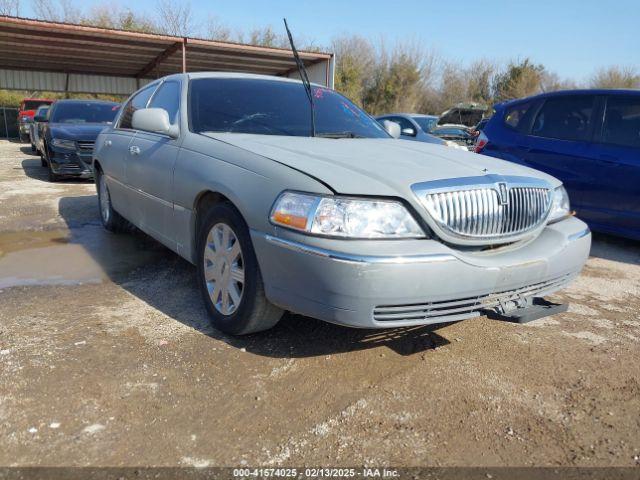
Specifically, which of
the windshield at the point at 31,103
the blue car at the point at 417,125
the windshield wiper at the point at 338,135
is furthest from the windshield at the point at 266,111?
the windshield at the point at 31,103

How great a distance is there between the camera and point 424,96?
128 feet

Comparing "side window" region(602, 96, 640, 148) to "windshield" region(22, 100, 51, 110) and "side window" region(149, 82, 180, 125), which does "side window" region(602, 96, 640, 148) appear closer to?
"side window" region(149, 82, 180, 125)

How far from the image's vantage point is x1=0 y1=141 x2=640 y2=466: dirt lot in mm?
2129

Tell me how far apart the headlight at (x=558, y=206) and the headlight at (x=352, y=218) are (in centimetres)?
114

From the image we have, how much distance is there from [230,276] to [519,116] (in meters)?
4.61

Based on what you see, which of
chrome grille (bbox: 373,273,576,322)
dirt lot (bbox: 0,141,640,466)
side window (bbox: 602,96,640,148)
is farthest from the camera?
side window (bbox: 602,96,640,148)

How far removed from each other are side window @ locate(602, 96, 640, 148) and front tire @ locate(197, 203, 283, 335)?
171 inches

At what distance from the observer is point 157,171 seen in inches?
149

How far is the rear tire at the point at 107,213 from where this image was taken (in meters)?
5.43

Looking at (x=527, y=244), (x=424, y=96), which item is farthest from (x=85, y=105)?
(x=424, y=96)

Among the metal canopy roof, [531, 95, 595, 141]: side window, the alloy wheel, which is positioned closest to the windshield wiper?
the alloy wheel

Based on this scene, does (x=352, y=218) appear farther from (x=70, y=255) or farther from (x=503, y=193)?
(x=70, y=255)

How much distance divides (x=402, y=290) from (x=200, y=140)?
172 centimetres

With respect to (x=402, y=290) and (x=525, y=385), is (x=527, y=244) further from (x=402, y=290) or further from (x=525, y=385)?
(x=402, y=290)
